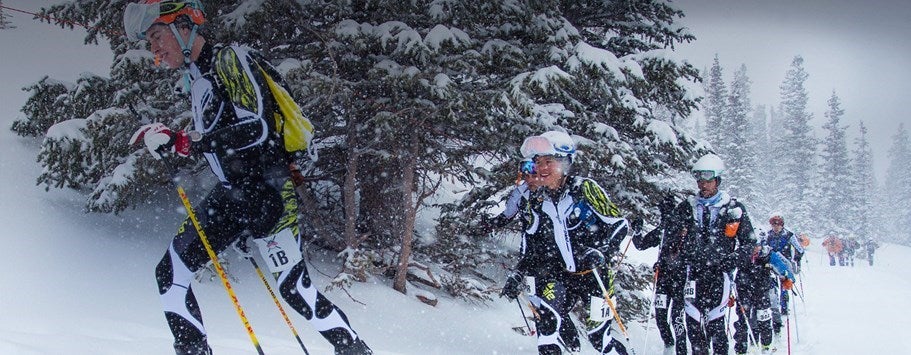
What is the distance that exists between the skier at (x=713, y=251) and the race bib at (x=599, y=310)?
227 cm

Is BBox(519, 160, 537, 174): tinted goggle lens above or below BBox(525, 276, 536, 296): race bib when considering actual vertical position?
above

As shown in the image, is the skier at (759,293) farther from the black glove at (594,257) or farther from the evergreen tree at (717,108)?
the evergreen tree at (717,108)

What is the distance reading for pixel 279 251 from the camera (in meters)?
3.32

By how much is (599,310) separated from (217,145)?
10.3 ft

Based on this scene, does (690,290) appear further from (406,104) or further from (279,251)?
(279,251)

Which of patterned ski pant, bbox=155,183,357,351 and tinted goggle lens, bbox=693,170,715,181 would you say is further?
tinted goggle lens, bbox=693,170,715,181

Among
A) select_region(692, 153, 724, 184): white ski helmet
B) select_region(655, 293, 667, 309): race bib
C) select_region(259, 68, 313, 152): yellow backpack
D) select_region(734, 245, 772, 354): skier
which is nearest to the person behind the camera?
select_region(259, 68, 313, 152): yellow backpack

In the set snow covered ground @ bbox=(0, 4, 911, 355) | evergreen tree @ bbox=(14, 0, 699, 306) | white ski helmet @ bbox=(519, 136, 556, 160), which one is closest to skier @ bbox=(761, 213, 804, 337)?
snow covered ground @ bbox=(0, 4, 911, 355)

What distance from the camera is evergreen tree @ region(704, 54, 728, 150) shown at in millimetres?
42500

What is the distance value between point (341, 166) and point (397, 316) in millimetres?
2606

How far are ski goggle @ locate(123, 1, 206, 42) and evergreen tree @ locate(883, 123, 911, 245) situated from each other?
84.3 metres

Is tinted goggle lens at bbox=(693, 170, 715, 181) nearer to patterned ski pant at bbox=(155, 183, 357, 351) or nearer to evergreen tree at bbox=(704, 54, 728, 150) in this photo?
patterned ski pant at bbox=(155, 183, 357, 351)

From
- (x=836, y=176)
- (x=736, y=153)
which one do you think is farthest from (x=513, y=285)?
(x=836, y=176)

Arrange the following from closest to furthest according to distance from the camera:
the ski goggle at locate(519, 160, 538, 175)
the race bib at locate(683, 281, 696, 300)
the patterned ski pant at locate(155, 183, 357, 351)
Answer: the patterned ski pant at locate(155, 183, 357, 351) → the ski goggle at locate(519, 160, 538, 175) → the race bib at locate(683, 281, 696, 300)
